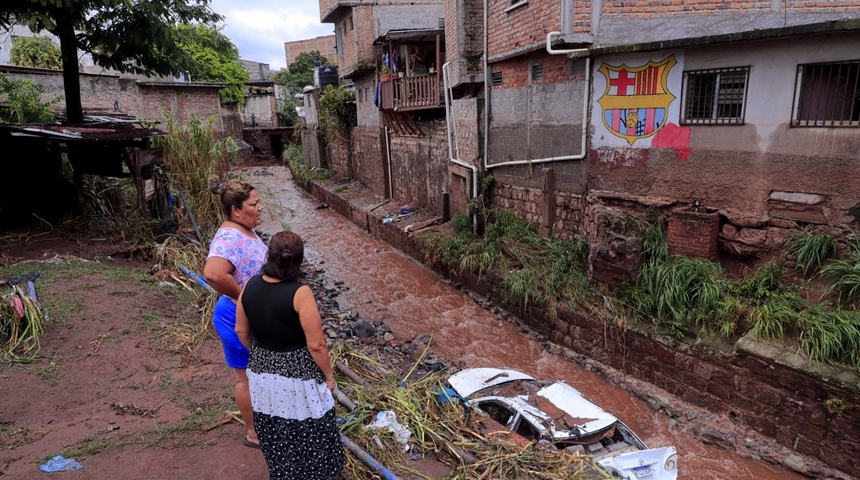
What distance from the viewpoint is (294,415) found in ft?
9.85

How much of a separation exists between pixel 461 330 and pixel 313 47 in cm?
7358

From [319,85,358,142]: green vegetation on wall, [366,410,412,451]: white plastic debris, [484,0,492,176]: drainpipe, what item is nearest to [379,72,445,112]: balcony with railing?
[484,0,492,176]: drainpipe

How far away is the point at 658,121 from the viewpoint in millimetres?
7605

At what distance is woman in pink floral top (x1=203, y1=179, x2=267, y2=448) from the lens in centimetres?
330

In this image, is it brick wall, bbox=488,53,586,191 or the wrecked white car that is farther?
brick wall, bbox=488,53,586,191

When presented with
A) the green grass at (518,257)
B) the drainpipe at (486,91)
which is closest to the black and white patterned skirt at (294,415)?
the green grass at (518,257)

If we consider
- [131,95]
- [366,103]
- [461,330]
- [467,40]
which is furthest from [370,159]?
[131,95]

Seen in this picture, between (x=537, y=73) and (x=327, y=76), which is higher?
(x=327, y=76)

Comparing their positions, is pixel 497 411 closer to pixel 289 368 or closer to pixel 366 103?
pixel 289 368

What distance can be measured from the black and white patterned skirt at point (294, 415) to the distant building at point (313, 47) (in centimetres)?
7198

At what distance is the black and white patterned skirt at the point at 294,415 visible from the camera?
9.56 feet

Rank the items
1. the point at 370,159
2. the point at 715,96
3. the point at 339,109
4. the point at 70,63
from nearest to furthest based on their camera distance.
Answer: the point at 715,96
the point at 70,63
the point at 370,159
the point at 339,109

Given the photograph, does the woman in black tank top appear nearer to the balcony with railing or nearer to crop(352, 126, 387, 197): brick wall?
the balcony with railing

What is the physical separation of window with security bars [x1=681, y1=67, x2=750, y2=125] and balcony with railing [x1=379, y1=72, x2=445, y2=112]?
7.00 meters
